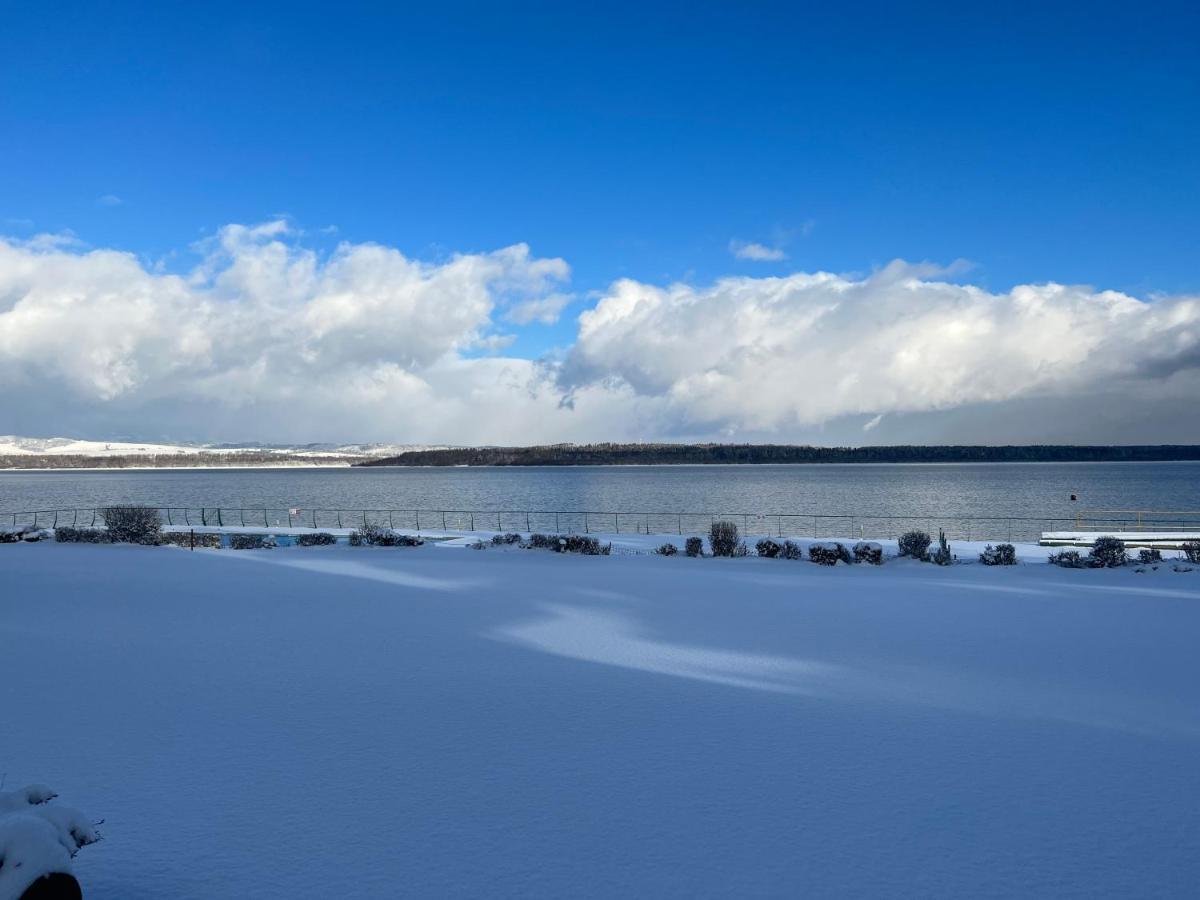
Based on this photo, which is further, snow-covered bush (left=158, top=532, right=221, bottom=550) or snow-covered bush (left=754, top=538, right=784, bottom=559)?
snow-covered bush (left=158, top=532, right=221, bottom=550)

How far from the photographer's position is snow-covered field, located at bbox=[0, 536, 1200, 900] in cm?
440

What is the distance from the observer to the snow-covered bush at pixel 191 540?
1006 inches

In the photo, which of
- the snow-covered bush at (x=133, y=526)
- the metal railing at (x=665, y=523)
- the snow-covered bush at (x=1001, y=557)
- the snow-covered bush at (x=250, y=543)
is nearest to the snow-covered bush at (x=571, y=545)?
the snow-covered bush at (x=250, y=543)

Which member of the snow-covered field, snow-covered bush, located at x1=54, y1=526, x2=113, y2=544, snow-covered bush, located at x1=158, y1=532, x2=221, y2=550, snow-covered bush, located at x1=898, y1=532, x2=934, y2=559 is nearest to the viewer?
the snow-covered field

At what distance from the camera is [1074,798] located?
5.22 metres

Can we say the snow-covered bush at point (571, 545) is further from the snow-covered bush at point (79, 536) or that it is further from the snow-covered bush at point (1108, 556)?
the snow-covered bush at point (79, 536)

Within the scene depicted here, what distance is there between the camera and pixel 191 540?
2530 cm

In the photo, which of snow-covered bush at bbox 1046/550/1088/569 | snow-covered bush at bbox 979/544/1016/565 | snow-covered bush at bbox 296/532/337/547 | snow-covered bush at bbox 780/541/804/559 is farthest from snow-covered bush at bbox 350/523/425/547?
snow-covered bush at bbox 1046/550/1088/569

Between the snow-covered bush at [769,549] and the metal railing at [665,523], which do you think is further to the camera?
the metal railing at [665,523]

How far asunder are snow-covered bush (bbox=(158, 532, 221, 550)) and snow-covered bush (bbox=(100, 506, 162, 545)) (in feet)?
0.90

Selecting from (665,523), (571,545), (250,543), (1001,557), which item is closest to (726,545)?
(571,545)

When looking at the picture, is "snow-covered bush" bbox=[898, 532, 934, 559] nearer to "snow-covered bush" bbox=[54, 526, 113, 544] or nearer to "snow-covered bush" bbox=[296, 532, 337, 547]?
"snow-covered bush" bbox=[296, 532, 337, 547]

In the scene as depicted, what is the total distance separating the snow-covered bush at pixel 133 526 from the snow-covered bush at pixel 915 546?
2183 cm

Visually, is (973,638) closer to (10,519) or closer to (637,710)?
(637,710)
